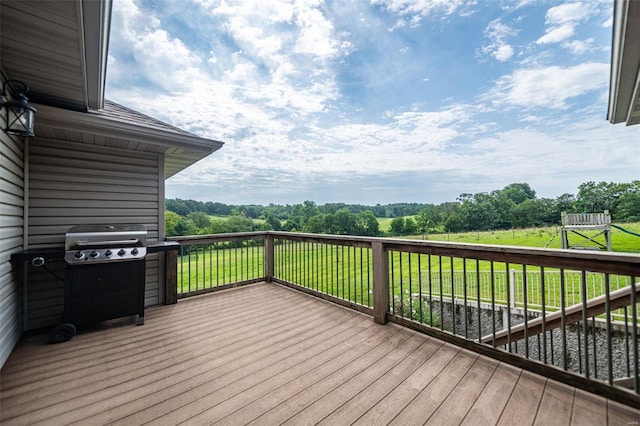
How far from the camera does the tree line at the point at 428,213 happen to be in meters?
7.02

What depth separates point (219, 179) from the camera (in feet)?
51.2

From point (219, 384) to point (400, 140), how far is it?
1948cm

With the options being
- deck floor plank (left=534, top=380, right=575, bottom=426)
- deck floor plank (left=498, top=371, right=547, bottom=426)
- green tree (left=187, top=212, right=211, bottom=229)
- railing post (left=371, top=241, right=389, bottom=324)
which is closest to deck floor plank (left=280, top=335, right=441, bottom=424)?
railing post (left=371, top=241, right=389, bottom=324)

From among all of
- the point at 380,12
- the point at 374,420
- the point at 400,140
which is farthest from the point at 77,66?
the point at 400,140

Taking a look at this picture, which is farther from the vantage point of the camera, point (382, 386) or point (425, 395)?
point (382, 386)

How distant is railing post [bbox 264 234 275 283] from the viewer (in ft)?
16.3

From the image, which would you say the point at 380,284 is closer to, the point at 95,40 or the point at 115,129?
the point at 95,40

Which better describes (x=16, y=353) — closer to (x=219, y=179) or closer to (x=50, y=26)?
(x=50, y=26)

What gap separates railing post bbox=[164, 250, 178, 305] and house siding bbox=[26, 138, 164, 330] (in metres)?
0.15

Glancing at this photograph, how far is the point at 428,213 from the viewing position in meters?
11.6

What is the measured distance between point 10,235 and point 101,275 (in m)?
0.84

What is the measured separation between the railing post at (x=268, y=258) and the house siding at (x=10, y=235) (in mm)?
3173

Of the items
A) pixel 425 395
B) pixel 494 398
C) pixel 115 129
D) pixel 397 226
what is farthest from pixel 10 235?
pixel 397 226

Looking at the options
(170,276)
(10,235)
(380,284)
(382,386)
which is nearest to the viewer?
(382,386)
